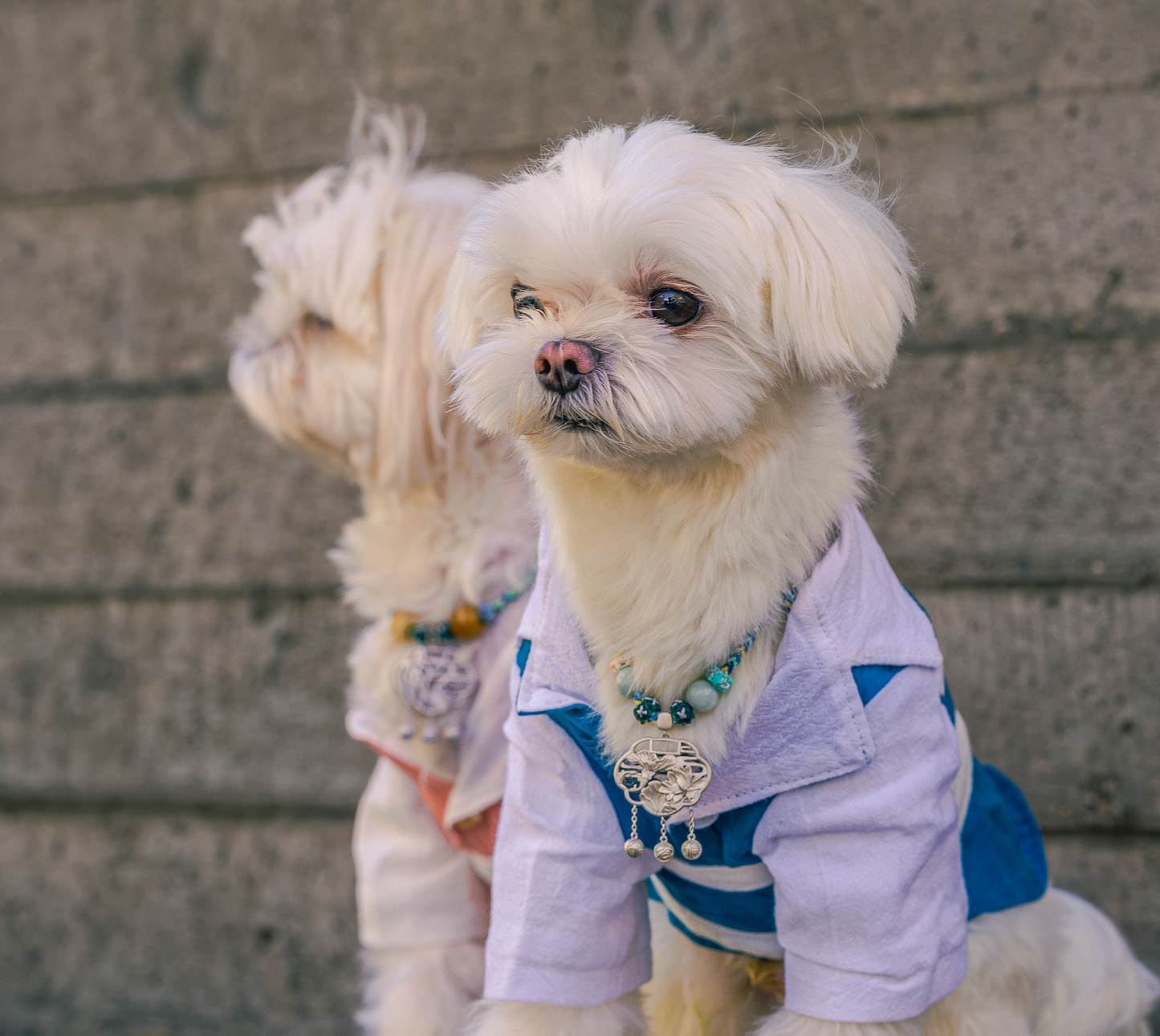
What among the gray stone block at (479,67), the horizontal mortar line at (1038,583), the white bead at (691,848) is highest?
the gray stone block at (479,67)

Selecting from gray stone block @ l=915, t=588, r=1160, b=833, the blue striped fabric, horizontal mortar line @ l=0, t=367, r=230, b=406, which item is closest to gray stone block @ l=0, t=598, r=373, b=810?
horizontal mortar line @ l=0, t=367, r=230, b=406

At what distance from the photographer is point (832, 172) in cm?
122

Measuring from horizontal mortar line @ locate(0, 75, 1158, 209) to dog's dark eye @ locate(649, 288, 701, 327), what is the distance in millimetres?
1103

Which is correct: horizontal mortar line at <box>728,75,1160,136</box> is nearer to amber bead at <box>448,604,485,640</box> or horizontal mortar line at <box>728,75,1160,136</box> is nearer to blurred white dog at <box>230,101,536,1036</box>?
blurred white dog at <box>230,101,536,1036</box>

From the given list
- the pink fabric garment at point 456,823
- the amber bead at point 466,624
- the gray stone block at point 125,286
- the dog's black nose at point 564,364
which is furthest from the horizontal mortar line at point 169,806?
the dog's black nose at point 564,364

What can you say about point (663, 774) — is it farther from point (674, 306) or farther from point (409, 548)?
point (409, 548)

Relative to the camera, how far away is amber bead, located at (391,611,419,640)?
1700mm

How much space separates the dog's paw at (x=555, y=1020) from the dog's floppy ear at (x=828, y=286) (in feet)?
2.70

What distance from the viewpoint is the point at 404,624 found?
1.71 m

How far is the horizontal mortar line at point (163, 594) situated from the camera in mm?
2355

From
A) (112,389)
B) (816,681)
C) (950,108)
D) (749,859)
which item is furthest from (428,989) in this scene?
(950,108)

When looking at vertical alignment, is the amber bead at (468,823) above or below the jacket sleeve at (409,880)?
above

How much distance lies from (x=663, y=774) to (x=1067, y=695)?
1.16 meters

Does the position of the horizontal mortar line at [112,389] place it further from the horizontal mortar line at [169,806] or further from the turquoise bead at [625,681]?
the turquoise bead at [625,681]
